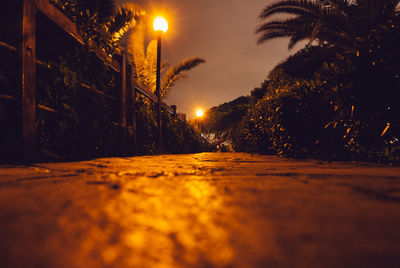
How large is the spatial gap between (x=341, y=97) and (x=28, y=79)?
3403 mm

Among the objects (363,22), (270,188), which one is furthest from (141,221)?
(363,22)

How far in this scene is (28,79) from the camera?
2.06 m

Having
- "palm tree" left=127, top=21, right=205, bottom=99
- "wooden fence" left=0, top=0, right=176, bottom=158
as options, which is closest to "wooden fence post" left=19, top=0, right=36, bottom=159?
"wooden fence" left=0, top=0, right=176, bottom=158

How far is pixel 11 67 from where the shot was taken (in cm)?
213

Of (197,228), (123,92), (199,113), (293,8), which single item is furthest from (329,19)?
(199,113)

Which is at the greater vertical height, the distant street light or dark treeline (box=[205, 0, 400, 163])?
the distant street light

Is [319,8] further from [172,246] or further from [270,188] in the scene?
[172,246]

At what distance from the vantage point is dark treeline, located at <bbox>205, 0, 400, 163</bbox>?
2.79m

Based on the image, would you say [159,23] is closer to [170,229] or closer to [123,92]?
[123,92]

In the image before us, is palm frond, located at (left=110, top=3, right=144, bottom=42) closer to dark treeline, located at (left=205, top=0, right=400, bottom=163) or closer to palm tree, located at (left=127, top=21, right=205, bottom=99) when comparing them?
palm tree, located at (left=127, top=21, right=205, bottom=99)

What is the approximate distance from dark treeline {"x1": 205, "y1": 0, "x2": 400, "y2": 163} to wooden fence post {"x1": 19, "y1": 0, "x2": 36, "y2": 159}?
3.38 metres

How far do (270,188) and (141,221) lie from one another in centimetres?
56

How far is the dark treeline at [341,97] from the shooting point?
279cm

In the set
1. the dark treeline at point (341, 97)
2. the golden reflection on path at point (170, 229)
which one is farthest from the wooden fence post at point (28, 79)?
the dark treeline at point (341, 97)
